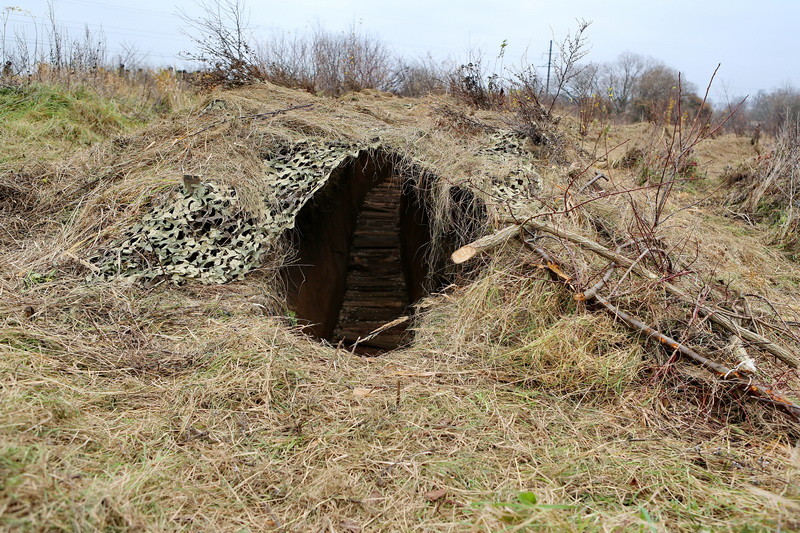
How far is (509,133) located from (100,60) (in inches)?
341

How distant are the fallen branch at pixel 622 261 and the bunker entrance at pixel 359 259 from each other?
1.66 m

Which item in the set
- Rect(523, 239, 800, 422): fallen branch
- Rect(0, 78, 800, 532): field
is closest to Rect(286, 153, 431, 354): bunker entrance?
Rect(0, 78, 800, 532): field

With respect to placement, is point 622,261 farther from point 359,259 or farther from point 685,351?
point 359,259

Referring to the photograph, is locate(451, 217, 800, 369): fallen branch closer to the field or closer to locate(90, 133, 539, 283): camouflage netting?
the field

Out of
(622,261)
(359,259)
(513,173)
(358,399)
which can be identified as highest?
(513,173)

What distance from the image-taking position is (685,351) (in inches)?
121

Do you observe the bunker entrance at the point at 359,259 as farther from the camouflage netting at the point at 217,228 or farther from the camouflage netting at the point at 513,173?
the camouflage netting at the point at 513,173

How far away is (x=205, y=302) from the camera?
12.2 feet

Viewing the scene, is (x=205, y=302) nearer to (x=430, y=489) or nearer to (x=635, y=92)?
(x=430, y=489)

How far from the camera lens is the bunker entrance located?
19.6 ft

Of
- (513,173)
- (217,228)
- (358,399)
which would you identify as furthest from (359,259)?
(358,399)

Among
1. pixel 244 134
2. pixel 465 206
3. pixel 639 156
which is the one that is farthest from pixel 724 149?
pixel 244 134

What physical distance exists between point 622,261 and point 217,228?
10.3 feet

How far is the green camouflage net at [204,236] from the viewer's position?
155 inches
